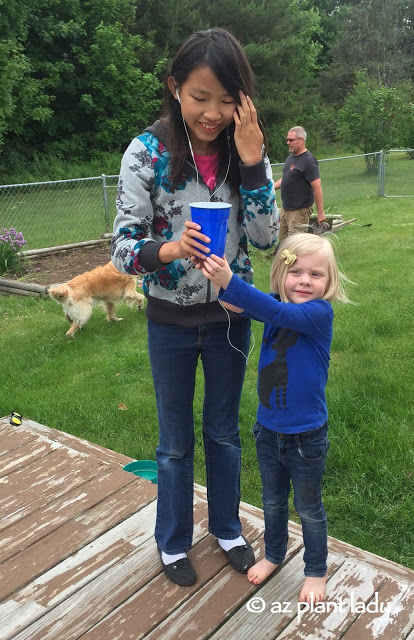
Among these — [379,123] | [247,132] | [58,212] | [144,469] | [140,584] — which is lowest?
[58,212]

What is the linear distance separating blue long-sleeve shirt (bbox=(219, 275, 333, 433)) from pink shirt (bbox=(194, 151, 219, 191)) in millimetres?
463

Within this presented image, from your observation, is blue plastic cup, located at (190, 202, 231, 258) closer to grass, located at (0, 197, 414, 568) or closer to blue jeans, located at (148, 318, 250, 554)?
blue jeans, located at (148, 318, 250, 554)

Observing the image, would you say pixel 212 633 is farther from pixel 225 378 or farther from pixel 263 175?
pixel 263 175

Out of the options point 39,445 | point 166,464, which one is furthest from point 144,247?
point 39,445

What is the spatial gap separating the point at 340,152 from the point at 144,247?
3208 centimetres

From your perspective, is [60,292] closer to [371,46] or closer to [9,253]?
[9,253]

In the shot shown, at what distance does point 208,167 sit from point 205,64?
0.34m

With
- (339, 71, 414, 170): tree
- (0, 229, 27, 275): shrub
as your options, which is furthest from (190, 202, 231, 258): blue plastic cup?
(339, 71, 414, 170): tree

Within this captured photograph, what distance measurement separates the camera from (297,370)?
194 centimetres

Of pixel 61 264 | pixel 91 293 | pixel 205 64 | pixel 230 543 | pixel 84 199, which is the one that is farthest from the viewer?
pixel 84 199

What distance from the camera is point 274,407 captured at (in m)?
1.96

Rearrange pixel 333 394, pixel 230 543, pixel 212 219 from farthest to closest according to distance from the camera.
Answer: pixel 333 394, pixel 230 543, pixel 212 219

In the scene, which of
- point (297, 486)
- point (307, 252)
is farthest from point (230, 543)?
point (307, 252)

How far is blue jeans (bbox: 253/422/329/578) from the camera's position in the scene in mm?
1958
